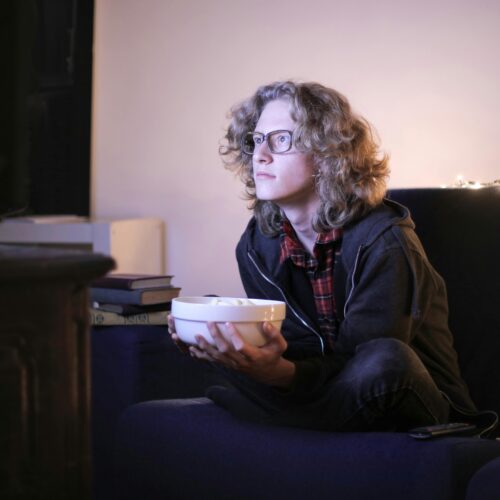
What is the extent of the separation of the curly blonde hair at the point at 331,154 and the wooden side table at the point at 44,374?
3.37 ft

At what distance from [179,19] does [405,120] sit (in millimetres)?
912

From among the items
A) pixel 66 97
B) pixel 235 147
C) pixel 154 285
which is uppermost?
pixel 66 97

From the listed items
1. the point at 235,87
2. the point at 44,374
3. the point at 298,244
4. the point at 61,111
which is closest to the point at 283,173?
the point at 298,244

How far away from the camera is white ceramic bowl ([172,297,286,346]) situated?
4.59ft

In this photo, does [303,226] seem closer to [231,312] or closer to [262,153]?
[262,153]

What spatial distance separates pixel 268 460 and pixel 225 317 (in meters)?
0.24

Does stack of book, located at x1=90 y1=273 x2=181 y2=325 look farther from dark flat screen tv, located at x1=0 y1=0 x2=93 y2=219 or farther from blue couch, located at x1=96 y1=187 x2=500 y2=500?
dark flat screen tv, located at x1=0 y1=0 x2=93 y2=219

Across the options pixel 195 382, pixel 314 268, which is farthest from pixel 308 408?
pixel 195 382

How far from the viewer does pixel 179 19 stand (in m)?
3.29

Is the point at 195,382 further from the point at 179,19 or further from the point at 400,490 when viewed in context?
the point at 179,19

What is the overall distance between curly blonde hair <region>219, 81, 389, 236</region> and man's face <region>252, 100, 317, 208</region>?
0.06 feet

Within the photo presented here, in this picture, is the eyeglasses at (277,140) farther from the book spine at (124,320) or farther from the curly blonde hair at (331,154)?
the book spine at (124,320)

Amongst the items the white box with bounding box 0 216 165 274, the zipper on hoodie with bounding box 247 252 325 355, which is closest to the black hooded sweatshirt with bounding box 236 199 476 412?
the zipper on hoodie with bounding box 247 252 325 355

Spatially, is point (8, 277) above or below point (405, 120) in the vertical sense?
below
